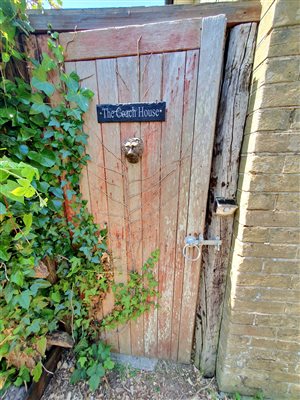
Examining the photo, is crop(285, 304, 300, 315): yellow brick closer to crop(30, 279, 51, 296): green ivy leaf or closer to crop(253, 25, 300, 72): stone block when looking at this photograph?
crop(253, 25, 300, 72): stone block

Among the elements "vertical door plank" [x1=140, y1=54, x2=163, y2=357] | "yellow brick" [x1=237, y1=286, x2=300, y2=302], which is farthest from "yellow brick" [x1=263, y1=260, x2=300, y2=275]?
"vertical door plank" [x1=140, y1=54, x2=163, y2=357]

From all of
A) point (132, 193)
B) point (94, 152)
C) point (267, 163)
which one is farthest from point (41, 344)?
point (267, 163)

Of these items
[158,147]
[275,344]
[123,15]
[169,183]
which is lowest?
[275,344]

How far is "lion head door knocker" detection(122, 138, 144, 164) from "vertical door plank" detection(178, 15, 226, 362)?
32 cm

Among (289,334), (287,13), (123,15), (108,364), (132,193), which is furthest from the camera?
(108,364)

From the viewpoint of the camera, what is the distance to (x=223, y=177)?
110cm

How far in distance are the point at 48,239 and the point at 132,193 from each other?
0.65 metres

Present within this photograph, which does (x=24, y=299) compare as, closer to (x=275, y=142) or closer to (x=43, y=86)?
(x=43, y=86)

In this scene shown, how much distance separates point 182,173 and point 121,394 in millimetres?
1601

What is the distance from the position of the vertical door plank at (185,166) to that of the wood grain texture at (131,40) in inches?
3.6

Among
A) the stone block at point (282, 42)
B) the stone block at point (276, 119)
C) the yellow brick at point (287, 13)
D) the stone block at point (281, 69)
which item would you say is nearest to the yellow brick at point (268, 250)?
the stone block at point (276, 119)

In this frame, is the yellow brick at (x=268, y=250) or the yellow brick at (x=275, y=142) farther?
the yellow brick at (x=268, y=250)

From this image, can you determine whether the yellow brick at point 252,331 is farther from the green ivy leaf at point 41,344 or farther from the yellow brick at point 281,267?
the green ivy leaf at point 41,344

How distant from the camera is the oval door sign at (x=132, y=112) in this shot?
40.8 inches
